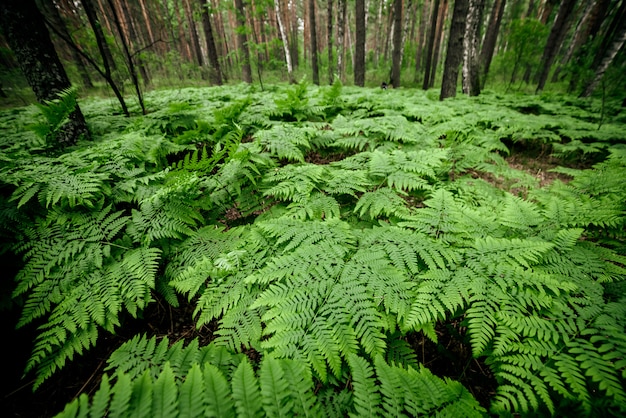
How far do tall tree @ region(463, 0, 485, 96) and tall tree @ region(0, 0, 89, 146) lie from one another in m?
10.5

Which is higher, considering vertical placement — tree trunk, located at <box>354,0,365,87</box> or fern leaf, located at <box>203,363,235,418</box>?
tree trunk, located at <box>354,0,365,87</box>

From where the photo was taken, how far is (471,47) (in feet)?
28.3

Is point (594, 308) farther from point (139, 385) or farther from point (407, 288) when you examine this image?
point (139, 385)

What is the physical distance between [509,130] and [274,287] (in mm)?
6122

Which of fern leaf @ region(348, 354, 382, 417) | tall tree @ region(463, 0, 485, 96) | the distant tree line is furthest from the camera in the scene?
tall tree @ region(463, 0, 485, 96)

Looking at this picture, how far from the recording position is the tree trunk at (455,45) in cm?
708

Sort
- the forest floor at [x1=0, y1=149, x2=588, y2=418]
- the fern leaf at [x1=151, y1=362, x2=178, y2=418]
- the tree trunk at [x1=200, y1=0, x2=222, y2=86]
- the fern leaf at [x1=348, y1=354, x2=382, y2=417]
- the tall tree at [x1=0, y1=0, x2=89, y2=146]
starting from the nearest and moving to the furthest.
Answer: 1. the fern leaf at [x1=151, y1=362, x2=178, y2=418]
2. the fern leaf at [x1=348, y1=354, x2=382, y2=417]
3. the forest floor at [x1=0, y1=149, x2=588, y2=418]
4. the tall tree at [x1=0, y1=0, x2=89, y2=146]
5. the tree trunk at [x1=200, y1=0, x2=222, y2=86]

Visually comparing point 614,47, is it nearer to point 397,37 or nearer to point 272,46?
point 397,37

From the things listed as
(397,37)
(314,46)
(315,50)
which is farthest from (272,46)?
(397,37)

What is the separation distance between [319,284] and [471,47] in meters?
11.2

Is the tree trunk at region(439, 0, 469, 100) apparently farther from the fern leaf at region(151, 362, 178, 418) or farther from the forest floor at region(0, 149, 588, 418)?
the fern leaf at region(151, 362, 178, 418)

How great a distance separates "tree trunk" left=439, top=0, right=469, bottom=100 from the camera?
23.2 feet

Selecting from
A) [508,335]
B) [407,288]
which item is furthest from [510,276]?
[407,288]

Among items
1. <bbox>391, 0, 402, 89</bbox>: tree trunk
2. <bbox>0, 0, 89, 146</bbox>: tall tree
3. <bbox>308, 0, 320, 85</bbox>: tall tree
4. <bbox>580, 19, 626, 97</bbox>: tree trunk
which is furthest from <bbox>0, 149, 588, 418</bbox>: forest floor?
<bbox>308, 0, 320, 85</bbox>: tall tree
